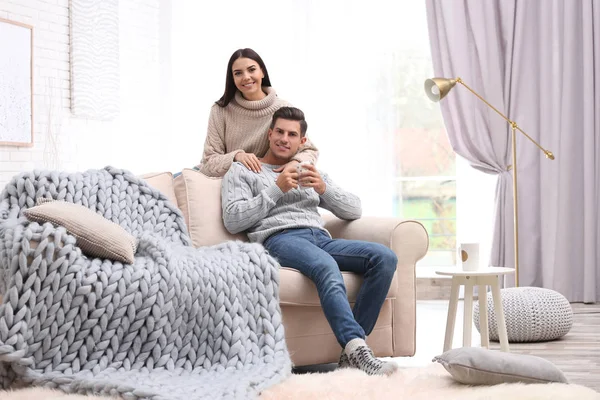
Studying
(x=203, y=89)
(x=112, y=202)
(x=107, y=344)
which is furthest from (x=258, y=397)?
(x=203, y=89)

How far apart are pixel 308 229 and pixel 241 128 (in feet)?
2.19

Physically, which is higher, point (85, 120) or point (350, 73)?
point (350, 73)

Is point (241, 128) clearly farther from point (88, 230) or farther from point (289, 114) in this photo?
point (88, 230)

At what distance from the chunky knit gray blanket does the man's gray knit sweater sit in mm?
258

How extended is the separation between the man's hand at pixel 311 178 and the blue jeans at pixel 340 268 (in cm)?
18

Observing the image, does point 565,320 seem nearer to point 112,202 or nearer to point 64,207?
point 112,202

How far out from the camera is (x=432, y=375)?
2348 millimetres

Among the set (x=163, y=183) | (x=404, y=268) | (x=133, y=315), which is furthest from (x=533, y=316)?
(x=133, y=315)

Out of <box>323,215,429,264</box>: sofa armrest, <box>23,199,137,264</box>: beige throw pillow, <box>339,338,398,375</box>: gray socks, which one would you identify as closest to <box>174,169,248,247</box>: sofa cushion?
<box>323,215,429,264</box>: sofa armrest

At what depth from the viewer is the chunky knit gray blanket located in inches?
89.9

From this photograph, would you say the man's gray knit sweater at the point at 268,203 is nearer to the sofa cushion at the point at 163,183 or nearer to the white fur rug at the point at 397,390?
the sofa cushion at the point at 163,183

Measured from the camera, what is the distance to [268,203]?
303 cm

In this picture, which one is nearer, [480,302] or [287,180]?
[287,180]

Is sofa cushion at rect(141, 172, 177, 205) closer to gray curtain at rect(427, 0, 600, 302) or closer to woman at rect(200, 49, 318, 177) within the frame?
woman at rect(200, 49, 318, 177)
